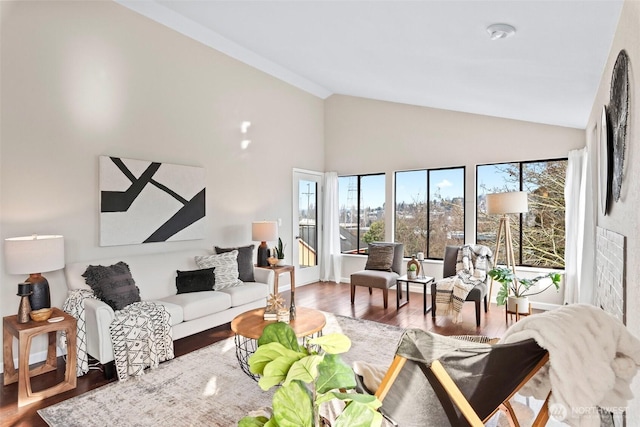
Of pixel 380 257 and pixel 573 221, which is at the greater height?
pixel 573 221

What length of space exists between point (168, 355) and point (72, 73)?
301cm

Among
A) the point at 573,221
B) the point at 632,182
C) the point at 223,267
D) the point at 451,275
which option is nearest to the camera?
the point at 632,182

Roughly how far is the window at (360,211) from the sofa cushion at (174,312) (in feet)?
13.3

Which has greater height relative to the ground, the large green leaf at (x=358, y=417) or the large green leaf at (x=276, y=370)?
the large green leaf at (x=276, y=370)

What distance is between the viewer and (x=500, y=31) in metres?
2.41

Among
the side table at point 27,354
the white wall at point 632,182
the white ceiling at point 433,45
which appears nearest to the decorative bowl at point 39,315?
the side table at point 27,354

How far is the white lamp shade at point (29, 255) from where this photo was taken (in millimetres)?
2930

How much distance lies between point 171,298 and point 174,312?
1.23ft

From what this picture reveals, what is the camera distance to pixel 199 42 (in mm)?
4941

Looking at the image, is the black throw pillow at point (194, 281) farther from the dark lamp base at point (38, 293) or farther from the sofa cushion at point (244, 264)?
the dark lamp base at point (38, 293)

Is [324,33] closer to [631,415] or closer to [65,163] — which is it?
[65,163]

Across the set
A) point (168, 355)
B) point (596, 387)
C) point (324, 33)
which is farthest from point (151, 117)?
point (596, 387)

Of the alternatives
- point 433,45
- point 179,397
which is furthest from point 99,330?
point 433,45

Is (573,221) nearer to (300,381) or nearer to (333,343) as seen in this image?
(333,343)
